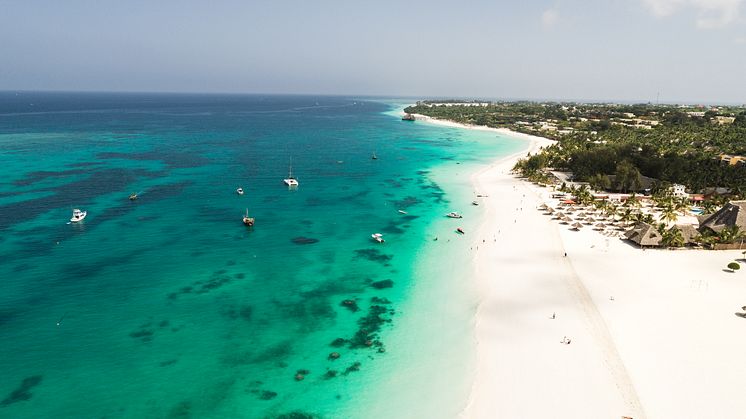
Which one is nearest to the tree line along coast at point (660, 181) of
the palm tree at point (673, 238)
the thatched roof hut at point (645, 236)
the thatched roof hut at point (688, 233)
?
the palm tree at point (673, 238)

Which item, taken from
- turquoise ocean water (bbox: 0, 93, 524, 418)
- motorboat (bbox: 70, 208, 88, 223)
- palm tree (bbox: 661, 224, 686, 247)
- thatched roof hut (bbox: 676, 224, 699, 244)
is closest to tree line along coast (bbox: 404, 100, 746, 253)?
palm tree (bbox: 661, 224, 686, 247)

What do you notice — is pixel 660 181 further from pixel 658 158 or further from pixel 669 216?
pixel 669 216

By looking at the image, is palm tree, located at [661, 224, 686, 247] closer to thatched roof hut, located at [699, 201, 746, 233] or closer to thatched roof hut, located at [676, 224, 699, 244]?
thatched roof hut, located at [676, 224, 699, 244]

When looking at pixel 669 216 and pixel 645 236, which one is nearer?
pixel 645 236

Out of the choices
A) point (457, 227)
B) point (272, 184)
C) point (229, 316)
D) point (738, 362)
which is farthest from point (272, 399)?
point (272, 184)

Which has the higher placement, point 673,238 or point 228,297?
point 673,238

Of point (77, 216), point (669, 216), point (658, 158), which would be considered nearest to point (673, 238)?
point (669, 216)

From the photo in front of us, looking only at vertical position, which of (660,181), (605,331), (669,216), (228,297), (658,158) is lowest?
(228,297)
